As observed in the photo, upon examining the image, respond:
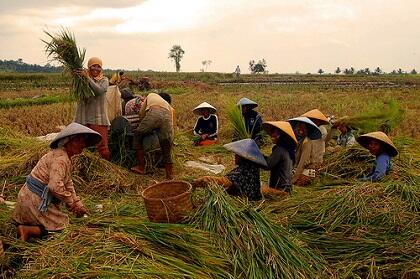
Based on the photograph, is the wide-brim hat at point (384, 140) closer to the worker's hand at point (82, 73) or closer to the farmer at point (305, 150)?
the farmer at point (305, 150)

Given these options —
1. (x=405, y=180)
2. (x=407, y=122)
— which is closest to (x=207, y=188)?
(x=405, y=180)

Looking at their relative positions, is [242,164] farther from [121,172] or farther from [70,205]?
[121,172]

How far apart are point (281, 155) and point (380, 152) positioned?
980 millimetres

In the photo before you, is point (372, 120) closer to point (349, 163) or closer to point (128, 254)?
point (349, 163)

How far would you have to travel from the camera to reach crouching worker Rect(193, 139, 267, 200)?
304 cm

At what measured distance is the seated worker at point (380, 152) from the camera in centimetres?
359

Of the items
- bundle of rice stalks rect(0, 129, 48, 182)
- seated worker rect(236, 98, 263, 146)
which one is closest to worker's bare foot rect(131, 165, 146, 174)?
bundle of rice stalks rect(0, 129, 48, 182)

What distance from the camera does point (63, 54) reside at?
14.4ft

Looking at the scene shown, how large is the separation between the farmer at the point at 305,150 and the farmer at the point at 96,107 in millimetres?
2118

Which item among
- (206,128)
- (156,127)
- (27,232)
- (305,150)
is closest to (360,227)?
(305,150)

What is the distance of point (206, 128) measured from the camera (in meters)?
6.86

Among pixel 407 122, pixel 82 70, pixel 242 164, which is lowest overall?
pixel 407 122

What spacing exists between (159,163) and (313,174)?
201 centimetres

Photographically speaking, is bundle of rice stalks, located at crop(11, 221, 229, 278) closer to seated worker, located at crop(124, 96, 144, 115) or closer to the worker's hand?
the worker's hand
